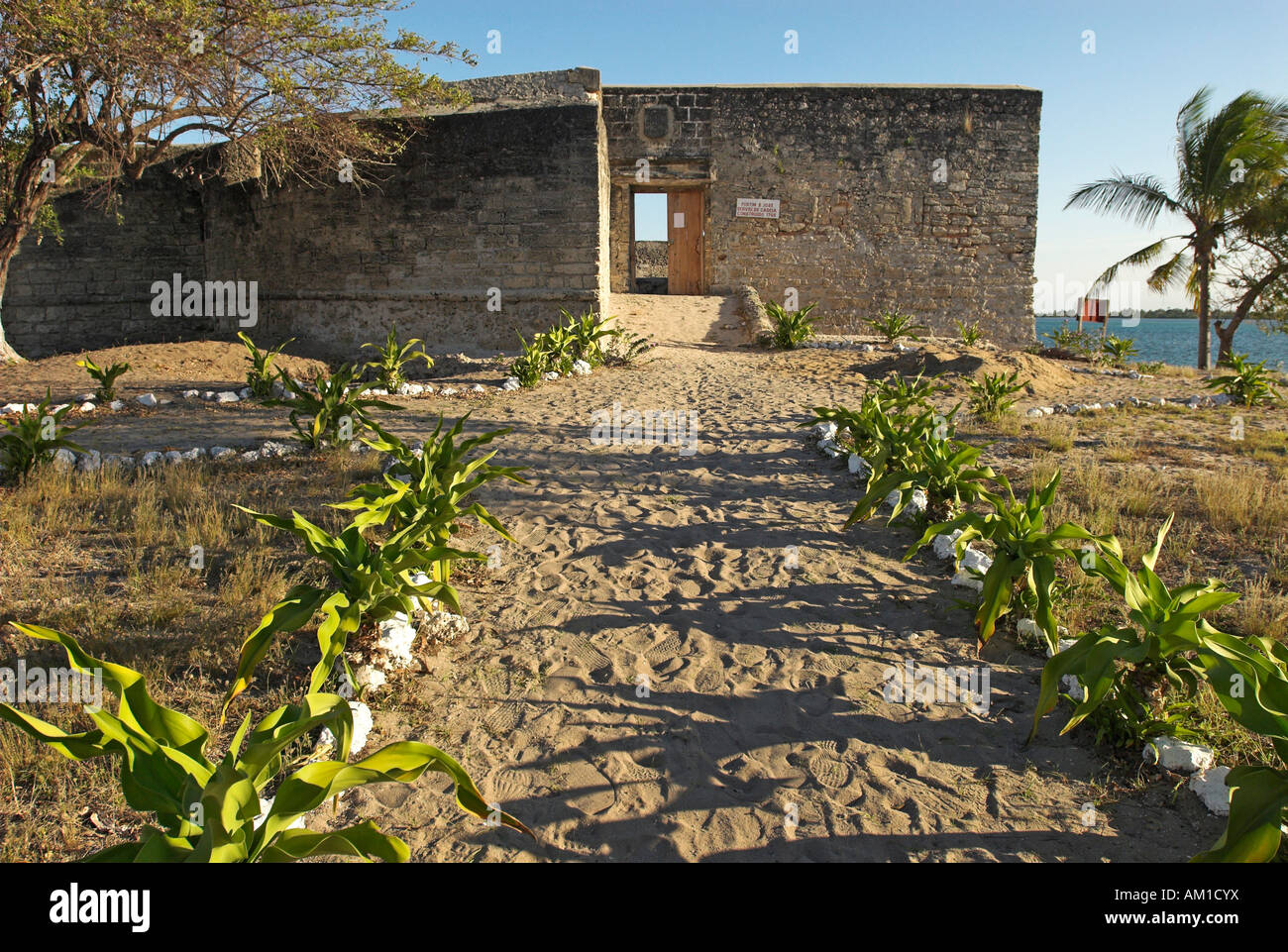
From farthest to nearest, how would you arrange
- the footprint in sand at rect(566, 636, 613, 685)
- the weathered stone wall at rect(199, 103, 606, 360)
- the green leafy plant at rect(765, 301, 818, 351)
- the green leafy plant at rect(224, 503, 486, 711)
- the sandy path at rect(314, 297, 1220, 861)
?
the green leafy plant at rect(765, 301, 818, 351) → the weathered stone wall at rect(199, 103, 606, 360) → the footprint in sand at rect(566, 636, 613, 685) → the green leafy plant at rect(224, 503, 486, 711) → the sandy path at rect(314, 297, 1220, 861)

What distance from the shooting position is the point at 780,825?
2.28m

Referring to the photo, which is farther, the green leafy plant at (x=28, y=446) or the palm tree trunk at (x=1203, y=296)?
the palm tree trunk at (x=1203, y=296)

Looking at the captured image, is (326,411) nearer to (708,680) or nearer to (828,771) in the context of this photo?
(708,680)

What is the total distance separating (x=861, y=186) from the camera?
46.9 ft

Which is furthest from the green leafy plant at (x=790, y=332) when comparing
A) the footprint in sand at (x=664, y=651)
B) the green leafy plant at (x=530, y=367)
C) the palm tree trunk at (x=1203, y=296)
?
the palm tree trunk at (x=1203, y=296)

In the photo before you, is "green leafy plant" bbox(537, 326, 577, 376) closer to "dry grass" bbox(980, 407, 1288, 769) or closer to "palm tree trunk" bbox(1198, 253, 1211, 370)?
"dry grass" bbox(980, 407, 1288, 769)

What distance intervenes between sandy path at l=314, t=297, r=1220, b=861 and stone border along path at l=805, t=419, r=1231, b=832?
0.08 m

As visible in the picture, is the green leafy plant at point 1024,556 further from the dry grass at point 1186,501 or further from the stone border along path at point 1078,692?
the dry grass at point 1186,501

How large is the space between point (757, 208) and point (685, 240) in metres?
1.83

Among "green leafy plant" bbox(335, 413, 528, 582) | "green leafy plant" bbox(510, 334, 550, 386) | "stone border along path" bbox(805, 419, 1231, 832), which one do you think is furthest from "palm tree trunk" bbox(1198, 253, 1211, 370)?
"green leafy plant" bbox(335, 413, 528, 582)

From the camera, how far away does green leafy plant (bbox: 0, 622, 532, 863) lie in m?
1.71

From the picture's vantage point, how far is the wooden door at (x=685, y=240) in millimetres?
15227

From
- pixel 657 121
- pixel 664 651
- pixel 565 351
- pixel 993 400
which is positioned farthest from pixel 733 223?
pixel 664 651

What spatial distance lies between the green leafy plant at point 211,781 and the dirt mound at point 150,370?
732 cm
